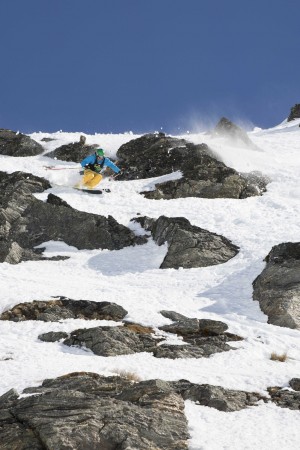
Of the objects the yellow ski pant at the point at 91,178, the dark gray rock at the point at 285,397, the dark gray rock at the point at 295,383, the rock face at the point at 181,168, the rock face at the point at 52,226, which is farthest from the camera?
the rock face at the point at 181,168

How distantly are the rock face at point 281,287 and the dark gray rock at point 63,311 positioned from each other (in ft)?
15.9

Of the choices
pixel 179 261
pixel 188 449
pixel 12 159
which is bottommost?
pixel 188 449

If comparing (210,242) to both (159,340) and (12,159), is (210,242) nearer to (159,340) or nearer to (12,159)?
(159,340)

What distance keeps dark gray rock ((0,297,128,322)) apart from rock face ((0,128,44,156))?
88.6ft

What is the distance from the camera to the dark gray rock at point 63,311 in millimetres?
14859

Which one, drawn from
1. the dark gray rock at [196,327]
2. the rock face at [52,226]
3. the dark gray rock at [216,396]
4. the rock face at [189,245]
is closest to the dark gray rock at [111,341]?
the dark gray rock at [196,327]

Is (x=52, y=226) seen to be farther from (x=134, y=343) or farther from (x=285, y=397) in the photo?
(x=285, y=397)

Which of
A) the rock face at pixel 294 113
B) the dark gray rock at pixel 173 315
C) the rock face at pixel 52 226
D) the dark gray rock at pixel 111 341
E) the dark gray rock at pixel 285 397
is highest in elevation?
the rock face at pixel 294 113

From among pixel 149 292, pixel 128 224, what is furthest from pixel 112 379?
pixel 128 224

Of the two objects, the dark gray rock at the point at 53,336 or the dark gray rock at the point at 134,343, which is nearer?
the dark gray rock at the point at 134,343

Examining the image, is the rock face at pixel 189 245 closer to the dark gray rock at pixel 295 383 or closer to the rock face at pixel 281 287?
the rock face at pixel 281 287

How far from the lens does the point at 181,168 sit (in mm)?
35125

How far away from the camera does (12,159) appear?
38969 millimetres

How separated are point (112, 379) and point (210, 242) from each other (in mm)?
14097
